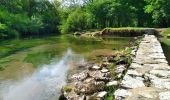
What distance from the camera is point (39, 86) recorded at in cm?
1179

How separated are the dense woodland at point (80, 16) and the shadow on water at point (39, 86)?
92.1ft

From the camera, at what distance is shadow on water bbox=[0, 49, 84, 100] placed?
10.4 metres

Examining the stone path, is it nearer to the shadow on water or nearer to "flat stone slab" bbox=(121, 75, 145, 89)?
"flat stone slab" bbox=(121, 75, 145, 89)

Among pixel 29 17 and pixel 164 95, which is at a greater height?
pixel 29 17

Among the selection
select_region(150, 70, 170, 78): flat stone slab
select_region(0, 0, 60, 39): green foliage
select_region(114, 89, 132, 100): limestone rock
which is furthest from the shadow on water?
select_region(0, 0, 60, 39): green foliage

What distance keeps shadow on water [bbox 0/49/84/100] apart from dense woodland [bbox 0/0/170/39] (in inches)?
1105

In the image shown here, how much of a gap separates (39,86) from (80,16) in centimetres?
5022

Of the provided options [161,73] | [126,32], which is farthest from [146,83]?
[126,32]

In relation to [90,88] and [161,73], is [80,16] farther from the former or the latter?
[161,73]

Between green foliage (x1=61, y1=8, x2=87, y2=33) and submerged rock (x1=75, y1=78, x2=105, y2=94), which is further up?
green foliage (x1=61, y1=8, x2=87, y2=33)

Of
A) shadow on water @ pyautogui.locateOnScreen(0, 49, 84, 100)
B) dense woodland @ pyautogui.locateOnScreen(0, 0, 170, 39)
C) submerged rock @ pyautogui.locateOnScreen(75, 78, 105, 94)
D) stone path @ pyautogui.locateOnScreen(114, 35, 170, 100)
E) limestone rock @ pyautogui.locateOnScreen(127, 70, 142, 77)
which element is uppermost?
dense woodland @ pyautogui.locateOnScreen(0, 0, 170, 39)

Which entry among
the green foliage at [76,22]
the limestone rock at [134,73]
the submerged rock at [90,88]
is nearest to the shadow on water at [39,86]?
the submerged rock at [90,88]

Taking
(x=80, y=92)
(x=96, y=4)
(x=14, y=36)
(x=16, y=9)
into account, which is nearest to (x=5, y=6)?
(x=16, y=9)

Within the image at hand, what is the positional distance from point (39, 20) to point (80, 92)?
64.5 meters
